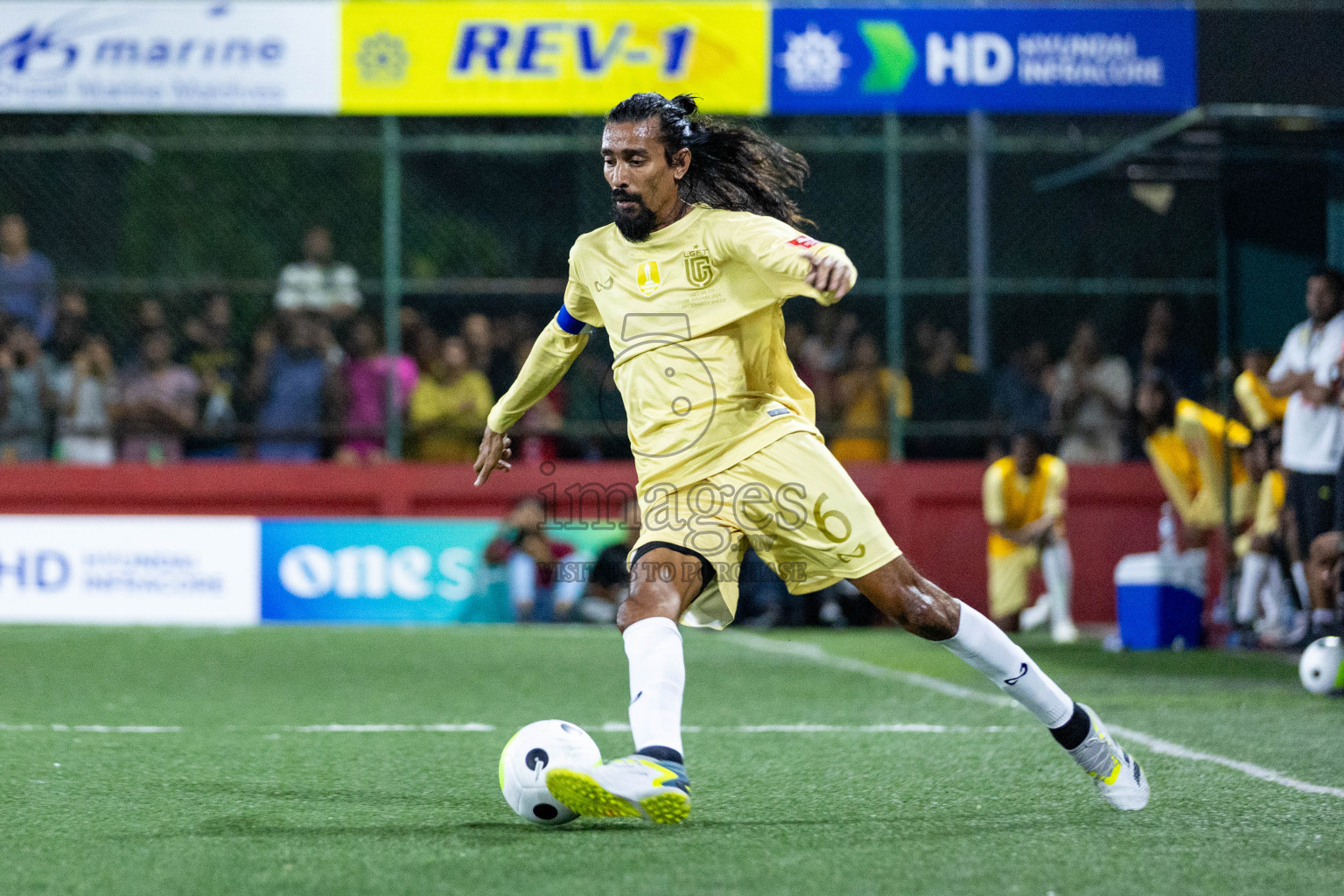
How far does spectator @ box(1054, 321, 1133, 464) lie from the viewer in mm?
14414

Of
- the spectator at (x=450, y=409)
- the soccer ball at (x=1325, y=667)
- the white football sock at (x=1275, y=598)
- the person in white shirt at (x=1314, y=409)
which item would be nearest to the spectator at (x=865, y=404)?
the spectator at (x=450, y=409)

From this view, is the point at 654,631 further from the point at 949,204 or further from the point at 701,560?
the point at 949,204

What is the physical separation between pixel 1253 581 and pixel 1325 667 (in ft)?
13.4

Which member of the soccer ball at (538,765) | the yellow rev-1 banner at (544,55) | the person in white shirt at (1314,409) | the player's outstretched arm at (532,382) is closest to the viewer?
the soccer ball at (538,765)

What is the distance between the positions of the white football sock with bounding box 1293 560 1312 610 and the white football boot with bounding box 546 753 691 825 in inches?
280

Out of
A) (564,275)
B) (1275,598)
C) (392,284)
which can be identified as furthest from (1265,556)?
(392,284)

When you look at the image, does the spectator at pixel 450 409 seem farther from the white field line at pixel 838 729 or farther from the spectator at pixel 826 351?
the white field line at pixel 838 729

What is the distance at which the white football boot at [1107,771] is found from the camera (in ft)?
15.5

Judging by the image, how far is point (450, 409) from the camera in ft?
46.8

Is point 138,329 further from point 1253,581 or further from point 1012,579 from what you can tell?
point 1253,581

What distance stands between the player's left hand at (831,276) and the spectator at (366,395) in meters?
10.5

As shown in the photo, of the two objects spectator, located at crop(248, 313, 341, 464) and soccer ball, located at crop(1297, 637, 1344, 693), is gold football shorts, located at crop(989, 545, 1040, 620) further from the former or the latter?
spectator, located at crop(248, 313, 341, 464)

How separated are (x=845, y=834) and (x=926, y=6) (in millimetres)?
11446

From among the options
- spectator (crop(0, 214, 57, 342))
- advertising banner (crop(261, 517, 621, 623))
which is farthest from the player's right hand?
spectator (crop(0, 214, 57, 342))
